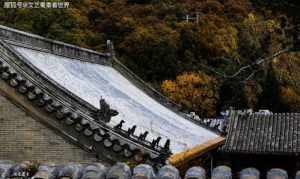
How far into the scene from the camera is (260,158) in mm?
18531

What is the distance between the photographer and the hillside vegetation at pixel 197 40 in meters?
48.6

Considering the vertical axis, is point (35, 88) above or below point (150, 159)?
above

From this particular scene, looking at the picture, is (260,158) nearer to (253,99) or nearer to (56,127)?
(56,127)

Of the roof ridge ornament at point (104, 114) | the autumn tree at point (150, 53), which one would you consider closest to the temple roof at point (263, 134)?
the roof ridge ornament at point (104, 114)

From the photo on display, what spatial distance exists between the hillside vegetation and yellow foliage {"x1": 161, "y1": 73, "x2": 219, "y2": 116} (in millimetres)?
92

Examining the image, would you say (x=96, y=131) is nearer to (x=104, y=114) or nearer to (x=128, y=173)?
(x=104, y=114)

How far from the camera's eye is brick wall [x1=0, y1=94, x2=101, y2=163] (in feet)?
36.2

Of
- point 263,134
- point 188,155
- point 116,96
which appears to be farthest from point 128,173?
point 263,134

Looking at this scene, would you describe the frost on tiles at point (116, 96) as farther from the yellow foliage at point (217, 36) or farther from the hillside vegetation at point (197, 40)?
the yellow foliage at point (217, 36)

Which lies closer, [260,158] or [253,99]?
[260,158]

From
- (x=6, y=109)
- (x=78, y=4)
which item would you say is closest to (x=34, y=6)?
(x=78, y=4)

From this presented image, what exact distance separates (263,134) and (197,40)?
129 feet

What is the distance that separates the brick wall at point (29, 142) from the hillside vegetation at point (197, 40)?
34.6 m

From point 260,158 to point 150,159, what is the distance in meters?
9.05
